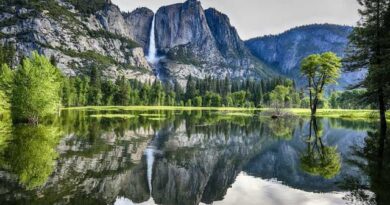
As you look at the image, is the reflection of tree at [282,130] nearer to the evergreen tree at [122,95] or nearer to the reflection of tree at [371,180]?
the reflection of tree at [371,180]

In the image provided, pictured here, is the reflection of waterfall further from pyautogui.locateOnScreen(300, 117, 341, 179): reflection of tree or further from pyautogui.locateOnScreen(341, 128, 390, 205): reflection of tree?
pyautogui.locateOnScreen(341, 128, 390, 205): reflection of tree

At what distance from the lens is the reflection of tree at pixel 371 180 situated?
17.0 m

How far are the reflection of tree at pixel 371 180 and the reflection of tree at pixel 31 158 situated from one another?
17016 millimetres

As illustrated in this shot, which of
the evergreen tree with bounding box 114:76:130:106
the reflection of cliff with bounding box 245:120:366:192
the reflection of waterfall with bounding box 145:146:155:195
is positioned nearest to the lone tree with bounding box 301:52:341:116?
the reflection of cliff with bounding box 245:120:366:192

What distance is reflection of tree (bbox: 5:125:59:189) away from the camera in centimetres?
2028

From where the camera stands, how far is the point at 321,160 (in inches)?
1130

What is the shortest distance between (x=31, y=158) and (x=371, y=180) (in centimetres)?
2306

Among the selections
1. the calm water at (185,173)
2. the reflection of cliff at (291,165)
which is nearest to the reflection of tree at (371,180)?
the calm water at (185,173)

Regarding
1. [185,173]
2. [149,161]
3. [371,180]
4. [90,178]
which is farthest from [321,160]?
[90,178]

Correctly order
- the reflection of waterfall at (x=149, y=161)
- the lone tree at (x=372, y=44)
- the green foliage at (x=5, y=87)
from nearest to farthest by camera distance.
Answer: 1. the reflection of waterfall at (x=149, y=161)
2. the lone tree at (x=372, y=44)
3. the green foliage at (x=5, y=87)

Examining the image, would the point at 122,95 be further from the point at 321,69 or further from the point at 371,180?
the point at 371,180

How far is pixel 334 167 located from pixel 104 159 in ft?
57.2

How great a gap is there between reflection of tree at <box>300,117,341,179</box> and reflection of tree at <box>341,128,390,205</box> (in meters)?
1.36

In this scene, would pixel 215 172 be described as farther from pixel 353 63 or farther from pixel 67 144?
pixel 353 63
